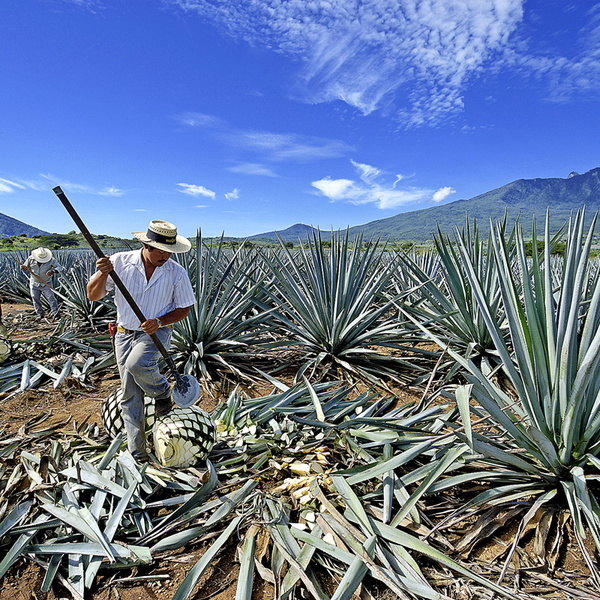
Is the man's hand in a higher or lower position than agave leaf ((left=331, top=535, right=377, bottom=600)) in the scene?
higher

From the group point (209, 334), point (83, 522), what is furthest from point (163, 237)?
point (209, 334)

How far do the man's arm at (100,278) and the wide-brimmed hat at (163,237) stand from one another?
253mm

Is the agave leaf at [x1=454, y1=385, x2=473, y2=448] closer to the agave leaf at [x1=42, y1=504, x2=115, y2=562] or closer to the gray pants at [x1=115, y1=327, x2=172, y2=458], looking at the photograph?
the agave leaf at [x1=42, y1=504, x2=115, y2=562]

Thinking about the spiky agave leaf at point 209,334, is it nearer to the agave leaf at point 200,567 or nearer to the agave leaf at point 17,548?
the agave leaf at point 17,548

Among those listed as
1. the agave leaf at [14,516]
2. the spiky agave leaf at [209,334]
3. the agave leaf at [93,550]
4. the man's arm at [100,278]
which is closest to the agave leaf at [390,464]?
the agave leaf at [93,550]

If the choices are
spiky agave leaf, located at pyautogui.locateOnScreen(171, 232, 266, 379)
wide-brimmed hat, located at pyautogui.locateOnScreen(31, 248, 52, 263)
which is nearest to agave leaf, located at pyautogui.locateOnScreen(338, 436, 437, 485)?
spiky agave leaf, located at pyautogui.locateOnScreen(171, 232, 266, 379)

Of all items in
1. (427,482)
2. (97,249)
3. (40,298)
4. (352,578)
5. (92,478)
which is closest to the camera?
(352,578)

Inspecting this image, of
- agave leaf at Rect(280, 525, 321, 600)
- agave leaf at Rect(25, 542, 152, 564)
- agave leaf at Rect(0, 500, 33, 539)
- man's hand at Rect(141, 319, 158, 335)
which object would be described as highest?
man's hand at Rect(141, 319, 158, 335)

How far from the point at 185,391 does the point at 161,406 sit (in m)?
0.23

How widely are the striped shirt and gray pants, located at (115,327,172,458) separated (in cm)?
11

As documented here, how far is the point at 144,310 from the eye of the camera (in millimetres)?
2422

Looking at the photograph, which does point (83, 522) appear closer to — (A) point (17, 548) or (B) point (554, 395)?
(A) point (17, 548)

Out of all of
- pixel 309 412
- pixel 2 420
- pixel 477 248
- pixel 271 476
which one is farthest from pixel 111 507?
pixel 477 248

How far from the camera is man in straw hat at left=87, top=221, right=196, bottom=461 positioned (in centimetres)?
227
